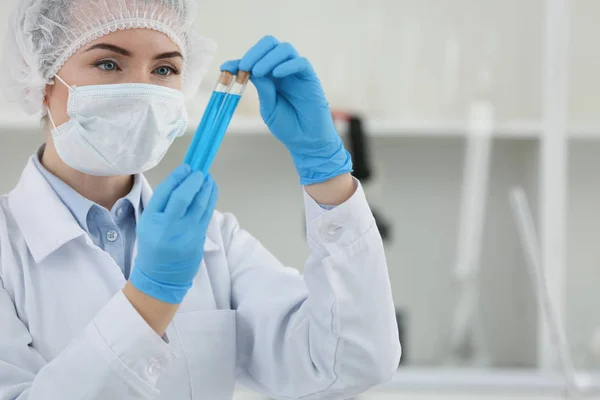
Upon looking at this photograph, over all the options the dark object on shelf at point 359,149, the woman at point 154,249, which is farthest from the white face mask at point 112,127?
the dark object on shelf at point 359,149

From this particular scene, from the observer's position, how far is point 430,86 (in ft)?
9.55

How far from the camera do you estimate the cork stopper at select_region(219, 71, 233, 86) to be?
1035mm

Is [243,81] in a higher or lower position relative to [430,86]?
higher

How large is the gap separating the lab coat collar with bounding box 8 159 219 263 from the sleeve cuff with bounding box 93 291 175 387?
222 millimetres

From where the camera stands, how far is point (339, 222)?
107cm

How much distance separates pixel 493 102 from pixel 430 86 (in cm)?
25

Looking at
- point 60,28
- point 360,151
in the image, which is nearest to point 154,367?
point 60,28

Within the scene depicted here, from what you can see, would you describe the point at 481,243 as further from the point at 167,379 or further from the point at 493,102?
the point at 167,379

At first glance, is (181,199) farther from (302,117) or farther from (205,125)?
(302,117)

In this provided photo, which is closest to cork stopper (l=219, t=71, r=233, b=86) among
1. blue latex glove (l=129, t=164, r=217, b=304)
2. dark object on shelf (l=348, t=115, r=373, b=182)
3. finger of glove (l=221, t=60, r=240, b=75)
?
finger of glove (l=221, t=60, r=240, b=75)

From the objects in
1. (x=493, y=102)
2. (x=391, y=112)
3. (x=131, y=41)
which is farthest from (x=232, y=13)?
(x=131, y=41)

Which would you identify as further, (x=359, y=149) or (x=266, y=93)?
(x=359, y=149)

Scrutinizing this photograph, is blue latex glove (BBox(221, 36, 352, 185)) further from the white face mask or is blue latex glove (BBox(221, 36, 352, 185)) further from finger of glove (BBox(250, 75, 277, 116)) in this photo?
the white face mask

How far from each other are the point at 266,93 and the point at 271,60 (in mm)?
51
